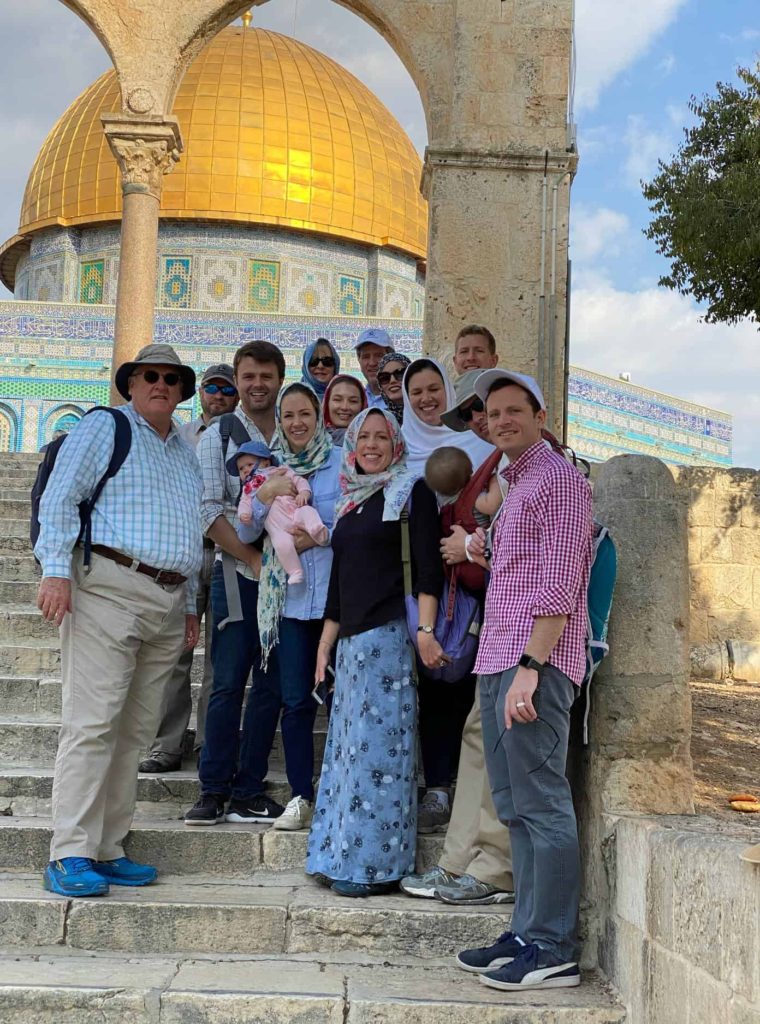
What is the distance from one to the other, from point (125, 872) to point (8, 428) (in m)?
22.2

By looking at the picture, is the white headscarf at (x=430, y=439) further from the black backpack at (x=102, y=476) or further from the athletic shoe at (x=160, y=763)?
the athletic shoe at (x=160, y=763)

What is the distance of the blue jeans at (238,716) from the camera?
4.06 meters

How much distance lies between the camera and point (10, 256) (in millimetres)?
31109

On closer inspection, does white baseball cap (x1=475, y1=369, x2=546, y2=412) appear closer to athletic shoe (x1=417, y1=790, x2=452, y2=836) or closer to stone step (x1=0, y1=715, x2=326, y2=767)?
athletic shoe (x1=417, y1=790, x2=452, y2=836)

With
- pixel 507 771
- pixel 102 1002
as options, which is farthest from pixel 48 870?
pixel 507 771

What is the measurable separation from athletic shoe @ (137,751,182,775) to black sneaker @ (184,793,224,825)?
50 cm

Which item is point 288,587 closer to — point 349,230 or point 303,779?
point 303,779

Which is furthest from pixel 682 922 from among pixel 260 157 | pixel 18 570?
pixel 260 157

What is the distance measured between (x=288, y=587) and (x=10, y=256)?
1169 inches

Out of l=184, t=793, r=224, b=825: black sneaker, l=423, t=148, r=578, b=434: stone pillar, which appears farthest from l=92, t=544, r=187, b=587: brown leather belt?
l=423, t=148, r=578, b=434: stone pillar

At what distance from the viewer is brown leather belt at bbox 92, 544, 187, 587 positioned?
11.9 feet

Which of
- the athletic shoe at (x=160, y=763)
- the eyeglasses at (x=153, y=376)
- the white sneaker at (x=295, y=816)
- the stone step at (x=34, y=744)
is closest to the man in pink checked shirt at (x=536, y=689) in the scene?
the white sneaker at (x=295, y=816)

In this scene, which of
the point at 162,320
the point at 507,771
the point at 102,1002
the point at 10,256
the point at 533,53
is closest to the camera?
the point at 102,1002

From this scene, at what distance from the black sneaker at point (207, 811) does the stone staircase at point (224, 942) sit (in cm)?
6
